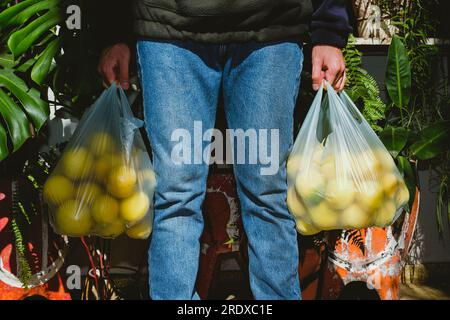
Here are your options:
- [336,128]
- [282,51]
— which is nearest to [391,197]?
[336,128]

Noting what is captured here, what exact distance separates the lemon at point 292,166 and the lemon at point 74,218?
0.57m

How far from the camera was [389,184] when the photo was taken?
1395 mm

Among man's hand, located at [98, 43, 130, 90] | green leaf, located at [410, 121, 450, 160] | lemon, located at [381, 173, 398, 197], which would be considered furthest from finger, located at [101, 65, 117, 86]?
green leaf, located at [410, 121, 450, 160]

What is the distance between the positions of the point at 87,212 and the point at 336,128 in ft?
2.39

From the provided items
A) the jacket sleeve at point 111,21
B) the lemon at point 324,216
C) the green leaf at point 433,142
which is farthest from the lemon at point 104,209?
the green leaf at point 433,142

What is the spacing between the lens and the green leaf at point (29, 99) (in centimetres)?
158

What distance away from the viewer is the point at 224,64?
4.66 ft

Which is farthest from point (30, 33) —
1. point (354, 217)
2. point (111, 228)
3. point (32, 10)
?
point (354, 217)

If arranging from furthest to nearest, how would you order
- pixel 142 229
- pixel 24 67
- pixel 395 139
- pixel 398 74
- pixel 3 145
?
pixel 398 74
pixel 395 139
pixel 24 67
pixel 3 145
pixel 142 229

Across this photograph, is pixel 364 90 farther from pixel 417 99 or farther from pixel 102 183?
pixel 102 183

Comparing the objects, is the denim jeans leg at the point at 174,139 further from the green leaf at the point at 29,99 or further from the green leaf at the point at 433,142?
the green leaf at the point at 433,142

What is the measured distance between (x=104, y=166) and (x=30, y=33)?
53 cm

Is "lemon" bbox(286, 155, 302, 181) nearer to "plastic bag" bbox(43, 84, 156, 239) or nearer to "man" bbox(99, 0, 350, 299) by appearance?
"man" bbox(99, 0, 350, 299)

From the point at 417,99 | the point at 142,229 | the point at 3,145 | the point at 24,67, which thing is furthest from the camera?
the point at 417,99
